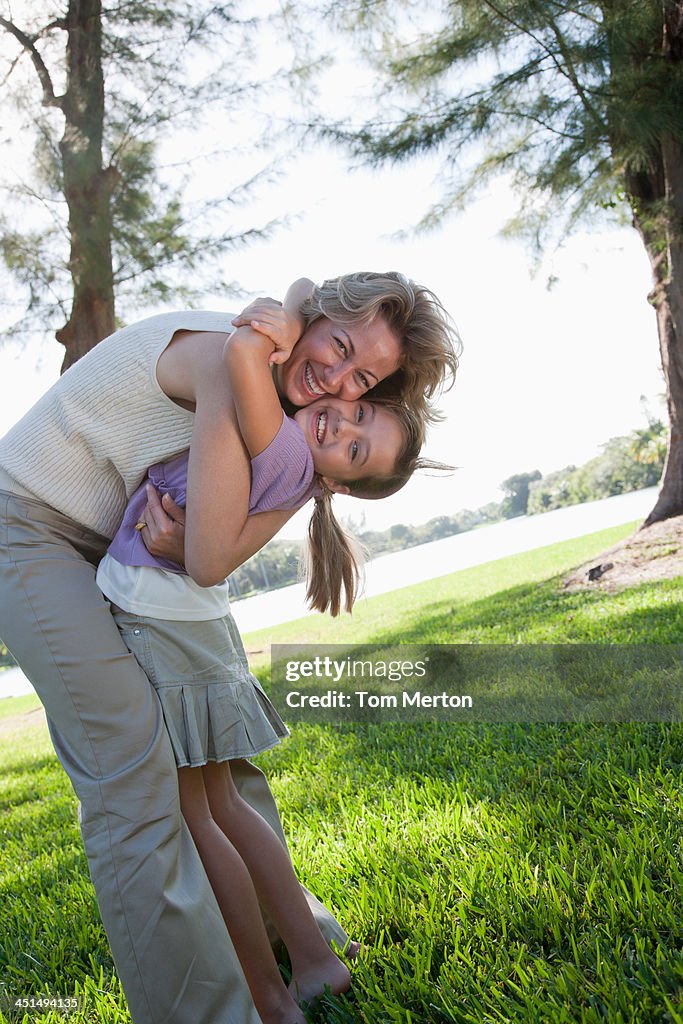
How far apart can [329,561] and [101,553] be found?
1.82 ft

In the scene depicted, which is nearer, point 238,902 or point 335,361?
point 238,902

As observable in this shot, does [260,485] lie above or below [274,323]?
below

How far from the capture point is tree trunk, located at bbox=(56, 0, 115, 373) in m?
5.58

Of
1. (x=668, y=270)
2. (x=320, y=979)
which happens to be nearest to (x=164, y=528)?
(x=320, y=979)

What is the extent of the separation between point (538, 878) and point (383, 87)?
223 inches

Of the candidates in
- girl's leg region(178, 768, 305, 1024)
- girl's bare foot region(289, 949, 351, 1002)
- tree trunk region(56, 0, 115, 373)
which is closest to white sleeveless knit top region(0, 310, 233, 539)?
girl's leg region(178, 768, 305, 1024)

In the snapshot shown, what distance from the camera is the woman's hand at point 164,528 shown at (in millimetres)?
1473

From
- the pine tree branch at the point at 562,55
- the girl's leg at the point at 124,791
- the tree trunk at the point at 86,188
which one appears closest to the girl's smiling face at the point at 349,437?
the girl's leg at the point at 124,791

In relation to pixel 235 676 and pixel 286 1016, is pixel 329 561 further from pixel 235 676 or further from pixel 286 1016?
pixel 286 1016

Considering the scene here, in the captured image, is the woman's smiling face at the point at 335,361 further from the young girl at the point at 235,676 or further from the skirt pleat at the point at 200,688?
the skirt pleat at the point at 200,688

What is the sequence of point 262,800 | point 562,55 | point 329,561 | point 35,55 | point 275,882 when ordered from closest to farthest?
point 275,882
point 262,800
point 329,561
point 562,55
point 35,55

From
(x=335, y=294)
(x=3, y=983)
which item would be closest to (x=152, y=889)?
(x=3, y=983)

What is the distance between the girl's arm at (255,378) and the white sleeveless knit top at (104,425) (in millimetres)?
156

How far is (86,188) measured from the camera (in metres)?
5.69
